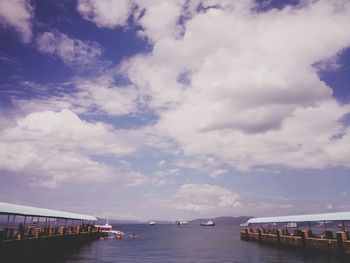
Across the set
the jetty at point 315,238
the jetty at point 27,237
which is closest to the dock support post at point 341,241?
the jetty at point 315,238

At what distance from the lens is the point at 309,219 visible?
5788cm

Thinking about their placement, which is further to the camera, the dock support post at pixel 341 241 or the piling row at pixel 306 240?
the piling row at pixel 306 240

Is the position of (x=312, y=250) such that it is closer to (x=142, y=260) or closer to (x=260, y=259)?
(x=260, y=259)

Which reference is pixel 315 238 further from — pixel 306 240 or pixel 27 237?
pixel 27 237

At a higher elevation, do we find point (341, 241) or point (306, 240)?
point (341, 241)

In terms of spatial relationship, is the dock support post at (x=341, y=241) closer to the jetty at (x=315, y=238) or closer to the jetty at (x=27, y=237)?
the jetty at (x=315, y=238)

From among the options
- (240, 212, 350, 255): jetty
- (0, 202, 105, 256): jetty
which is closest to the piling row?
(240, 212, 350, 255): jetty

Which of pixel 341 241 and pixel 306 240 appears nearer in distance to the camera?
pixel 341 241

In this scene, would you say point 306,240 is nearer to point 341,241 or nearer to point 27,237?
point 341,241

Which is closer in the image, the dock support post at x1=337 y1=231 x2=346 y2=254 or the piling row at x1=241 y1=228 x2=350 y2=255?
the dock support post at x1=337 y1=231 x2=346 y2=254

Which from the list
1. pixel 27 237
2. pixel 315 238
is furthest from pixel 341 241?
pixel 27 237

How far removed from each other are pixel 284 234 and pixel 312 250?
1362 cm

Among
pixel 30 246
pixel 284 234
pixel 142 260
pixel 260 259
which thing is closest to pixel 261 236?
pixel 284 234

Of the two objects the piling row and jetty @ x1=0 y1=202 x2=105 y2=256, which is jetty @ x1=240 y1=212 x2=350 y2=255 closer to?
the piling row
